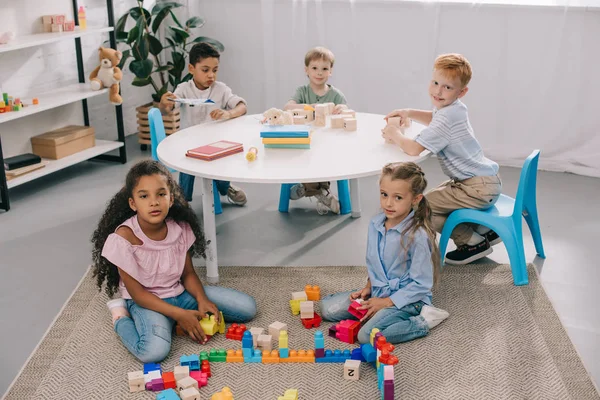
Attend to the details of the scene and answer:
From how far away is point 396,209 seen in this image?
2.67 metres

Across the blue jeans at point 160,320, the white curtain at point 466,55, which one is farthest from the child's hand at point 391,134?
the white curtain at point 466,55

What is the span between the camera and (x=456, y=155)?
3113 mm

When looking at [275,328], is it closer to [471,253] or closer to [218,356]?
[218,356]

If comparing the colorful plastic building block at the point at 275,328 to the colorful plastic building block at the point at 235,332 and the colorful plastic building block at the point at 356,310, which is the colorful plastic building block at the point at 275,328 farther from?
the colorful plastic building block at the point at 356,310

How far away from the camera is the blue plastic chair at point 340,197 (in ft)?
12.6

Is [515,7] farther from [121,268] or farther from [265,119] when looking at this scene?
[121,268]

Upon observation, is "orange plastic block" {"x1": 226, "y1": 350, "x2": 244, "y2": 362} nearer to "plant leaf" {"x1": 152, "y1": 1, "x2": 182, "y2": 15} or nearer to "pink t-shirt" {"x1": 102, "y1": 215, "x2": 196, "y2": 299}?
"pink t-shirt" {"x1": 102, "y1": 215, "x2": 196, "y2": 299}

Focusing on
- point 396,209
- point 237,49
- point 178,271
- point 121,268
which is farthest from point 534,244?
point 237,49

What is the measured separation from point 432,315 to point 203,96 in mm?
1746

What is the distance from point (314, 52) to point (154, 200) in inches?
58.5

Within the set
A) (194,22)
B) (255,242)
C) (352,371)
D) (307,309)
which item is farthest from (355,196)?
(194,22)

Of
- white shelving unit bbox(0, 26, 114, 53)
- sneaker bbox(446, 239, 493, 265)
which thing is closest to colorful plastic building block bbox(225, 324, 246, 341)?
sneaker bbox(446, 239, 493, 265)

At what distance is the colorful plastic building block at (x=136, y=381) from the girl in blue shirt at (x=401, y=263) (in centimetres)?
76

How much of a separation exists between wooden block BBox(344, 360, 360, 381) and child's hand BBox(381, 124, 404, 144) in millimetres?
1056
